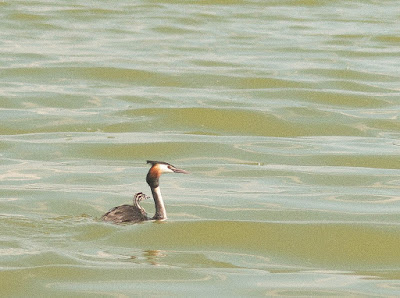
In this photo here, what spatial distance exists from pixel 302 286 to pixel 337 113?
818 centimetres

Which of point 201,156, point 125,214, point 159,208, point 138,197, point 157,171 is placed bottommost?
point 125,214

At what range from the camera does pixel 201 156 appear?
1256cm

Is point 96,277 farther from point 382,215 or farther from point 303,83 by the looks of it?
point 303,83

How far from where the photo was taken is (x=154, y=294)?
7.26 metres

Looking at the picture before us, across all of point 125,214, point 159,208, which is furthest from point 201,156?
point 125,214

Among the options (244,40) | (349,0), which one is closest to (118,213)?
(244,40)

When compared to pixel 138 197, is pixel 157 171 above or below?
above

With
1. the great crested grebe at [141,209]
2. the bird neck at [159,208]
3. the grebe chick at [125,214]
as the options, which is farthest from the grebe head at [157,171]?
the grebe chick at [125,214]

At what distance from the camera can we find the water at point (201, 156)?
797 centimetres

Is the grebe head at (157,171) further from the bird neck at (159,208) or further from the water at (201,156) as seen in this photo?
the water at (201,156)

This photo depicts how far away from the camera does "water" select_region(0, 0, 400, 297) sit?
797 centimetres

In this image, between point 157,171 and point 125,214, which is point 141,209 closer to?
point 157,171

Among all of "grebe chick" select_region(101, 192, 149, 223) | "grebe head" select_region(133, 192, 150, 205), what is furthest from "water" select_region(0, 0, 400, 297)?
"grebe head" select_region(133, 192, 150, 205)

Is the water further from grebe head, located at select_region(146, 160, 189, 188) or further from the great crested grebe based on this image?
grebe head, located at select_region(146, 160, 189, 188)
